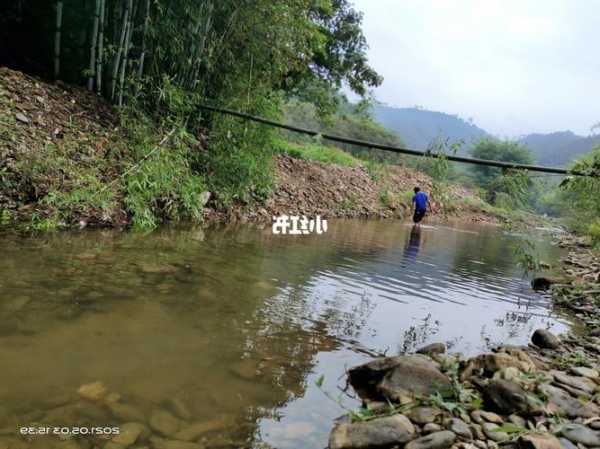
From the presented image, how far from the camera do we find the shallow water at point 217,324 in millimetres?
2014

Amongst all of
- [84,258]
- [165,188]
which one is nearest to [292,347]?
[84,258]

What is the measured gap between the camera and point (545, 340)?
3430 millimetres

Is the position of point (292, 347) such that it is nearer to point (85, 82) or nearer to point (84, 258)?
point (84, 258)

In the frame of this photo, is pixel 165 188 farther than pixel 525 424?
Yes

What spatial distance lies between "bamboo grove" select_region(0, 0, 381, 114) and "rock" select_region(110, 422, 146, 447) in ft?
20.9

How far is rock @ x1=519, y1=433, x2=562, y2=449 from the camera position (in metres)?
1.73

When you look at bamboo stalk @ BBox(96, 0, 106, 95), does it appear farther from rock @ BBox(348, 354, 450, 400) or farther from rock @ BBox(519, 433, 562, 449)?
rock @ BBox(519, 433, 562, 449)

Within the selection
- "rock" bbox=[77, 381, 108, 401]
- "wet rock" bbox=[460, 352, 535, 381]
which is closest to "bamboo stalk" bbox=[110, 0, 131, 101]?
"rock" bbox=[77, 381, 108, 401]

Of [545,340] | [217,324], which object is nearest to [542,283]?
[545,340]

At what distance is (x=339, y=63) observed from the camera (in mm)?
16203

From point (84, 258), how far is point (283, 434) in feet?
10.00

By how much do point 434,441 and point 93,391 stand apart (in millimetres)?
1557

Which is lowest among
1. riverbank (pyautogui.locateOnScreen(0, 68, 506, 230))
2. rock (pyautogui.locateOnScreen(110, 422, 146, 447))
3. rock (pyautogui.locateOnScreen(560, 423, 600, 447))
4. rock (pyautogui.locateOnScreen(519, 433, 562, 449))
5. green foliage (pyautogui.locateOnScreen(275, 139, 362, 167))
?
rock (pyautogui.locateOnScreen(110, 422, 146, 447))

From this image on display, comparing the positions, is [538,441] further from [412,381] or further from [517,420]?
[412,381]
